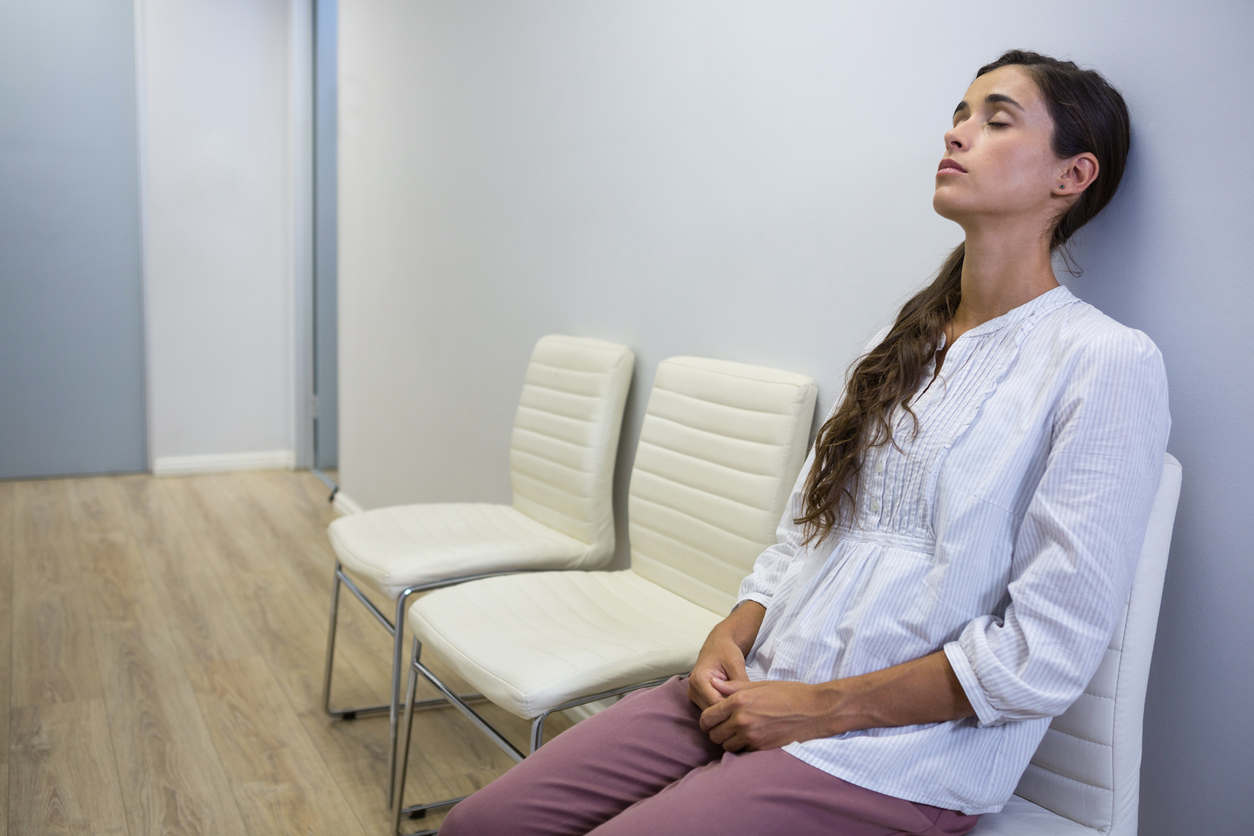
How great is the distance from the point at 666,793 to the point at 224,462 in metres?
4.30

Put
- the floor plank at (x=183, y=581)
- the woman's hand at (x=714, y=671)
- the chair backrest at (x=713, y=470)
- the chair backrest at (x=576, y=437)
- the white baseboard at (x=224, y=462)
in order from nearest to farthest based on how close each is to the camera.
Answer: the woman's hand at (x=714, y=671), the chair backrest at (x=713, y=470), the chair backrest at (x=576, y=437), the floor plank at (x=183, y=581), the white baseboard at (x=224, y=462)

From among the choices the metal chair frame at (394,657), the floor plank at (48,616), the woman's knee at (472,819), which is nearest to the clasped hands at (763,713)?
the woman's knee at (472,819)

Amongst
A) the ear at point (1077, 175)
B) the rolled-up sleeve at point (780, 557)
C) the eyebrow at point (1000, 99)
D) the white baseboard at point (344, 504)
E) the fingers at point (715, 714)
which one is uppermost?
the eyebrow at point (1000, 99)

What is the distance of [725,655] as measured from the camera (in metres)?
1.26

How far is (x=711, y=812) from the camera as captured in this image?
103 cm

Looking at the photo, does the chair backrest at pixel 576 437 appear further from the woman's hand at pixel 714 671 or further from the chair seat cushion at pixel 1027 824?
the chair seat cushion at pixel 1027 824

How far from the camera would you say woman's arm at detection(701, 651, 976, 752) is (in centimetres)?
104

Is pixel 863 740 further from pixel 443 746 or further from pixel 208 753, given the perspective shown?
pixel 208 753

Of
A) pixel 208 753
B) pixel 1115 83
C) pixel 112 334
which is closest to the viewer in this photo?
pixel 1115 83

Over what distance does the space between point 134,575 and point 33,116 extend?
2317mm

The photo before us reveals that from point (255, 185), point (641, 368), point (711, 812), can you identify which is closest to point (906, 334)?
point (711, 812)

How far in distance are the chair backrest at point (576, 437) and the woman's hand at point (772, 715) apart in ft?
3.35

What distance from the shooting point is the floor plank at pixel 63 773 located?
6.07ft

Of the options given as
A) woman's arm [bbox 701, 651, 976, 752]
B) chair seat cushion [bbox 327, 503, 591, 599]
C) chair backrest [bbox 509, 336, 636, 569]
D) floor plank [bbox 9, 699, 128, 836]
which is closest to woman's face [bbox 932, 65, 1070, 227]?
woman's arm [bbox 701, 651, 976, 752]
